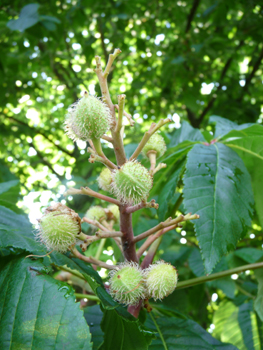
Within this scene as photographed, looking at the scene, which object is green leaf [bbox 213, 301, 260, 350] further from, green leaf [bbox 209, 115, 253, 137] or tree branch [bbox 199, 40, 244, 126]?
tree branch [bbox 199, 40, 244, 126]

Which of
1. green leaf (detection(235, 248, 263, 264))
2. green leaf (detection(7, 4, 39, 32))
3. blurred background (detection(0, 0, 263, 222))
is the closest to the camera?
green leaf (detection(235, 248, 263, 264))

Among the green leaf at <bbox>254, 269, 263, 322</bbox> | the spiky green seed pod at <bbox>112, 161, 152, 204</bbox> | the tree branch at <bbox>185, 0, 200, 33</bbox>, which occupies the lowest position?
the green leaf at <bbox>254, 269, 263, 322</bbox>

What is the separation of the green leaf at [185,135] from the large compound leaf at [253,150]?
0.87ft

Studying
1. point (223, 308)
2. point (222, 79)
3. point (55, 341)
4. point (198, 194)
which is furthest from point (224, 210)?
point (222, 79)

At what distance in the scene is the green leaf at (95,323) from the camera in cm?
133

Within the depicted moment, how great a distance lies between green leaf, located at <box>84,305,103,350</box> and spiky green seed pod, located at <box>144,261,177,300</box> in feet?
1.20

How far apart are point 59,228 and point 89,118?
42 cm

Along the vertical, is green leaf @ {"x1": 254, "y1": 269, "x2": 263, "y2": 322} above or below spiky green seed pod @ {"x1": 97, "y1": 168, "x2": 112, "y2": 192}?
below

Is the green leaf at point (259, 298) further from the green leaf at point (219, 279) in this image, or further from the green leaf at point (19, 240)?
the green leaf at point (19, 240)

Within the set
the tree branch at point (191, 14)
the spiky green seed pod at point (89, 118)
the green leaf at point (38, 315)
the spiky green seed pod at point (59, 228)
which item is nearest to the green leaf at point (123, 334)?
the green leaf at point (38, 315)

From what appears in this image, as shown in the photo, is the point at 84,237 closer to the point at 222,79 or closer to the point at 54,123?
the point at 222,79

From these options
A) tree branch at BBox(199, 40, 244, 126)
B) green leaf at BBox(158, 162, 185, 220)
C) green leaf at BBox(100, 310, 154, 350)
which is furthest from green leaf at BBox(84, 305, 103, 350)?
tree branch at BBox(199, 40, 244, 126)

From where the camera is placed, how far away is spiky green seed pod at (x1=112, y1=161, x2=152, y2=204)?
1.10 meters

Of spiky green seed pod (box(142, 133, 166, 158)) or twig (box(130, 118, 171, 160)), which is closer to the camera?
twig (box(130, 118, 171, 160))
